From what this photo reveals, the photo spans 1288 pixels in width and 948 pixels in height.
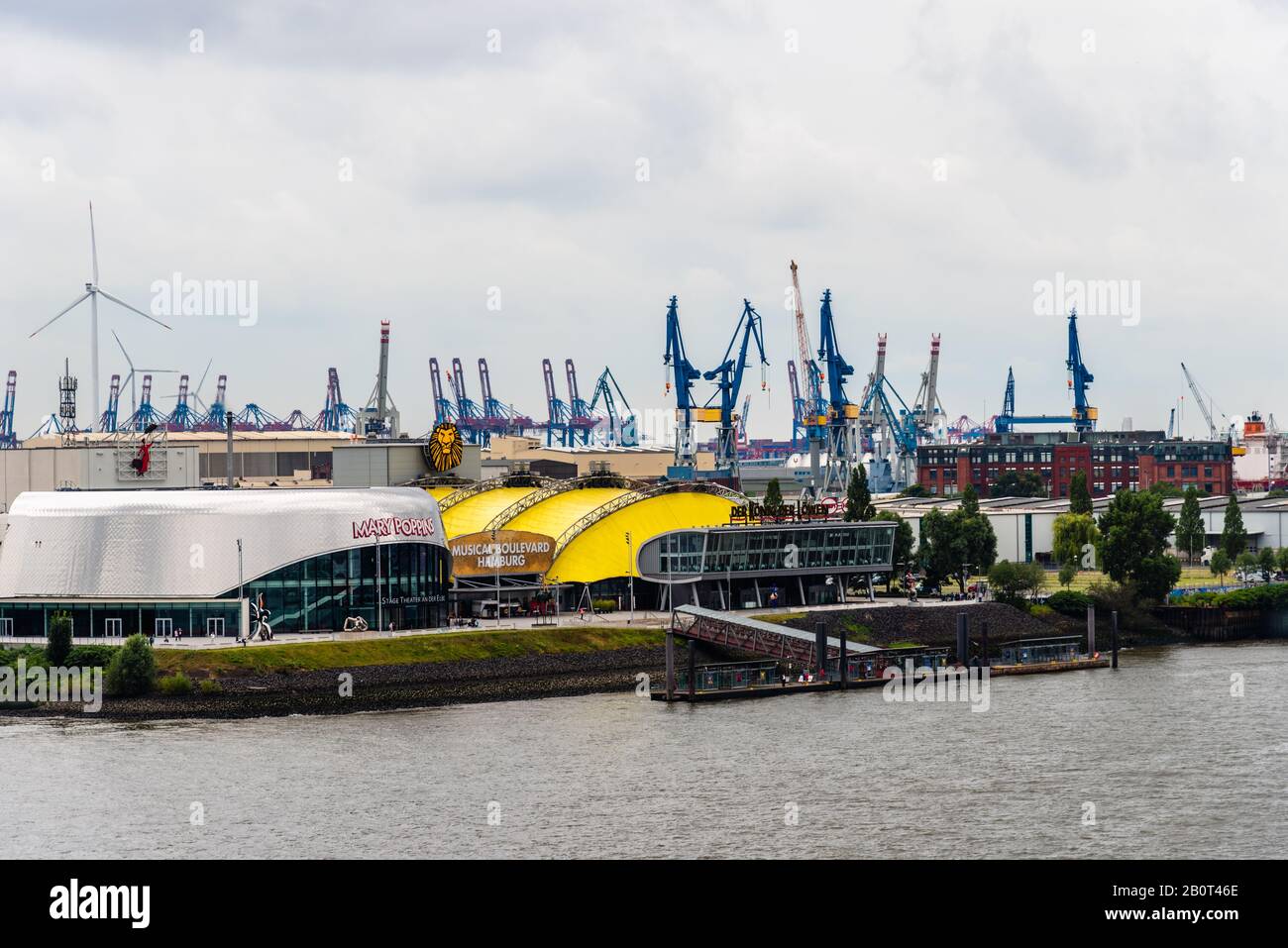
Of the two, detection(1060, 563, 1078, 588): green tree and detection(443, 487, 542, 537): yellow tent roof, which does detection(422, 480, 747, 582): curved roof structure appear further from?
detection(1060, 563, 1078, 588): green tree

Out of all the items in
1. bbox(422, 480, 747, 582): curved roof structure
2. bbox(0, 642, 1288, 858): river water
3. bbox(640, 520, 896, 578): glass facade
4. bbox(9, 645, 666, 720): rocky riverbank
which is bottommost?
bbox(0, 642, 1288, 858): river water

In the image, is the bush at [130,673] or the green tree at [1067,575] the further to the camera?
the green tree at [1067,575]

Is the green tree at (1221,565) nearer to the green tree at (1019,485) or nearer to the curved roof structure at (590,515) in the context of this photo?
the curved roof structure at (590,515)

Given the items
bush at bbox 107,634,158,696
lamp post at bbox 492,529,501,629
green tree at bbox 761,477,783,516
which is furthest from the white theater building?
green tree at bbox 761,477,783,516

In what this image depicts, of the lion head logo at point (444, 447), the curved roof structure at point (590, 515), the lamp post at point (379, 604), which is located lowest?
the lamp post at point (379, 604)

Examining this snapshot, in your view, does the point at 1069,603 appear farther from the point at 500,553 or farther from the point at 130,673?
the point at 130,673

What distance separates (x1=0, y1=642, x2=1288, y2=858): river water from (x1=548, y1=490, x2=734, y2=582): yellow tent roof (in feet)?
78.7

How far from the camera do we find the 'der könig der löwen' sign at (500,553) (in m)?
89.4

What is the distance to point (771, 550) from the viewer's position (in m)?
93.9

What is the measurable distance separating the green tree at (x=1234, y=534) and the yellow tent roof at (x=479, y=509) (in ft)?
174

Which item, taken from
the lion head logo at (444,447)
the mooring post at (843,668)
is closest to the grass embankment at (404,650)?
the mooring post at (843,668)

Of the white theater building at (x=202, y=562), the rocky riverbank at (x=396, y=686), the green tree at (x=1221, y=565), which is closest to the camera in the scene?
the rocky riverbank at (x=396, y=686)

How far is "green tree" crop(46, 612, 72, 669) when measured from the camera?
223ft

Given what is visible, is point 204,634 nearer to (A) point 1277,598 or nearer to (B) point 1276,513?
(A) point 1277,598
